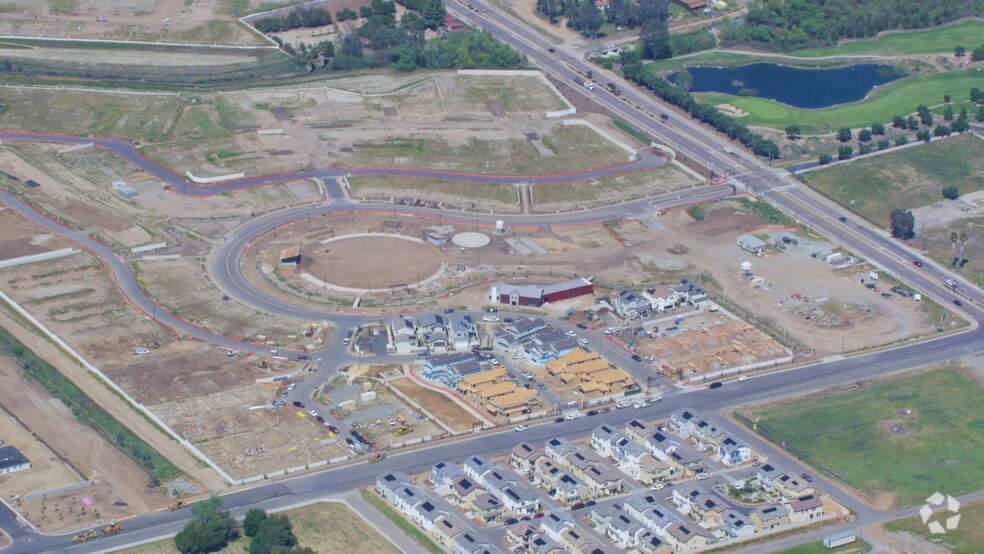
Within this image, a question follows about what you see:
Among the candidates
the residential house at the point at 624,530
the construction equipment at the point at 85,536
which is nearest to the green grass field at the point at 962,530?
the residential house at the point at 624,530

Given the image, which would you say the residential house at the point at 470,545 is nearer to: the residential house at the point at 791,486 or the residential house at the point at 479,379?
the residential house at the point at 791,486

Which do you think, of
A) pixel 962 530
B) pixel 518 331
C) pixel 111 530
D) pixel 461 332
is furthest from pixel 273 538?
pixel 962 530

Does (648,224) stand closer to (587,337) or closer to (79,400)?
(587,337)

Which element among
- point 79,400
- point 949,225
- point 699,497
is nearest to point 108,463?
point 79,400

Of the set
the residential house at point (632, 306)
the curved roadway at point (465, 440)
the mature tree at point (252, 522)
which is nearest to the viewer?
the mature tree at point (252, 522)

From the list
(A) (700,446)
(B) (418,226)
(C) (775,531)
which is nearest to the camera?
(C) (775,531)

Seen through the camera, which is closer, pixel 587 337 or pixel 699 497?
pixel 699 497

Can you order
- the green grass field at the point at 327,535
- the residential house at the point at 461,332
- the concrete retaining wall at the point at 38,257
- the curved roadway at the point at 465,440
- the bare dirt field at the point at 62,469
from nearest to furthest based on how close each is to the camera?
the green grass field at the point at 327,535
the bare dirt field at the point at 62,469
the curved roadway at the point at 465,440
the residential house at the point at 461,332
the concrete retaining wall at the point at 38,257
